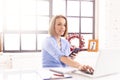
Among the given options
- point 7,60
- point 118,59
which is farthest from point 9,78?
point 7,60

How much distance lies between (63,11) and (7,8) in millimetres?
1141

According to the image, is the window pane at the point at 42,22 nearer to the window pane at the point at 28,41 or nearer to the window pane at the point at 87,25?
the window pane at the point at 28,41

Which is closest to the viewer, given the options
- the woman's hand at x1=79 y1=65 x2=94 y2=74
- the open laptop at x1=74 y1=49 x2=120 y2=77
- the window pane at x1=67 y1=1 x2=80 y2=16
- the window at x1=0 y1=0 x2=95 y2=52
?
the open laptop at x1=74 y1=49 x2=120 y2=77

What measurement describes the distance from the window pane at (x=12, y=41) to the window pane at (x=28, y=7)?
49 cm

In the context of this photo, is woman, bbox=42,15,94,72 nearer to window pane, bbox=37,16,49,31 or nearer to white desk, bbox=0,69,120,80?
white desk, bbox=0,69,120,80

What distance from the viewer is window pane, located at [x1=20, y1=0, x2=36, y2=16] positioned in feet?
15.1

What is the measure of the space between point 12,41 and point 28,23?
0.49 m

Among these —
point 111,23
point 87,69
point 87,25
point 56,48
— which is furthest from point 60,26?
point 87,25

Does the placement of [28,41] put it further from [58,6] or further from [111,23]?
[111,23]

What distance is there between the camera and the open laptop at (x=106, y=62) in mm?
1650

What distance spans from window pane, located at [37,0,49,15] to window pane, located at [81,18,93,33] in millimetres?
807

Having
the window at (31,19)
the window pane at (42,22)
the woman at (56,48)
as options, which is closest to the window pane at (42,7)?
the window at (31,19)

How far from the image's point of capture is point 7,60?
164 inches

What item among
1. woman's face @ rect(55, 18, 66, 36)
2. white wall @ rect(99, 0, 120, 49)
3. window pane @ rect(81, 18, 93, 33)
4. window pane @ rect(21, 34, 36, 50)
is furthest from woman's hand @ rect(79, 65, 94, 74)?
window pane @ rect(81, 18, 93, 33)
